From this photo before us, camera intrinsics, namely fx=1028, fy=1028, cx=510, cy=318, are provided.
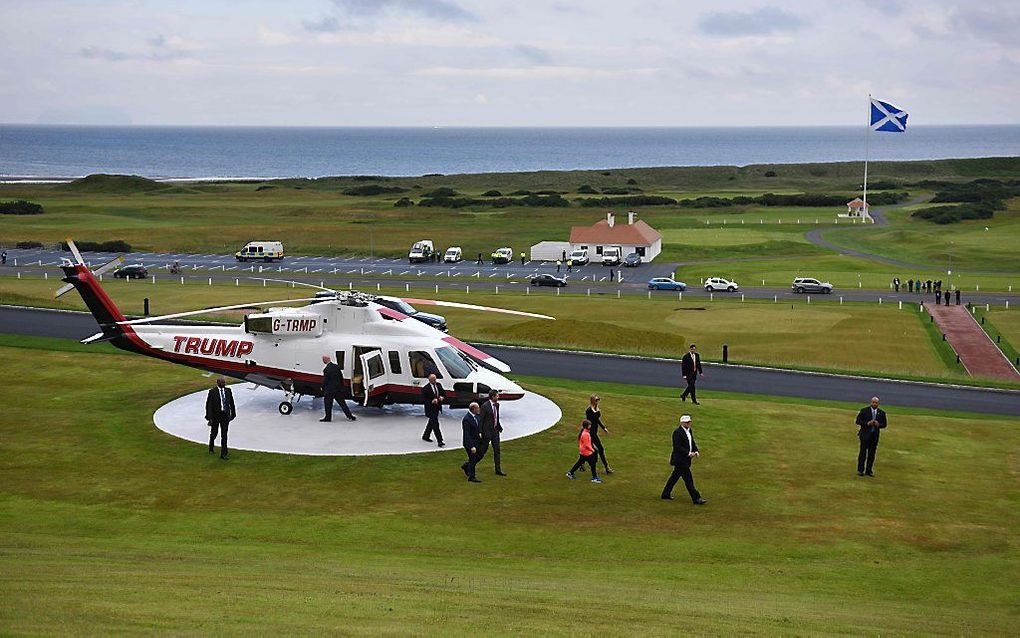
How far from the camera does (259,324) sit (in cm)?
2650

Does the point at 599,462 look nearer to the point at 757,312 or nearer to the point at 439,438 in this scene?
the point at 439,438

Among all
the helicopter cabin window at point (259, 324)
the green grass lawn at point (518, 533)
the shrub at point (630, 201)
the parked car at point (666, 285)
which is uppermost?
the helicopter cabin window at point (259, 324)

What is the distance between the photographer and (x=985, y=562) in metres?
17.3

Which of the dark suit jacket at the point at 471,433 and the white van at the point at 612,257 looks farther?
the white van at the point at 612,257

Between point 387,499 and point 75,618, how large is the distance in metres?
9.19

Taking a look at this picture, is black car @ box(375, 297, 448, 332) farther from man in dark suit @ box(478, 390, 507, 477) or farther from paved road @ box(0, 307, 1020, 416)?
man in dark suit @ box(478, 390, 507, 477)

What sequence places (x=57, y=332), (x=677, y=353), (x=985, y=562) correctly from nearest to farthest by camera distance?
(x=985, y=562) → (x=57, y=332) → (x=677, y=353)

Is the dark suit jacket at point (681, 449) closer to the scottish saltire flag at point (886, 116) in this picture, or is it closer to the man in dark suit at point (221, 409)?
the man in dark suit at point (221, 409)

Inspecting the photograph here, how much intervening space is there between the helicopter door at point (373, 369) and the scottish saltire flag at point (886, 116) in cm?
10682

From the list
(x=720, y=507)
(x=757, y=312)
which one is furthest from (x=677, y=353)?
(x=720, y=507)

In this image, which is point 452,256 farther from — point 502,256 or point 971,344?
point 971,344

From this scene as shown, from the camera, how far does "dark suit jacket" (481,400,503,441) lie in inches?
843

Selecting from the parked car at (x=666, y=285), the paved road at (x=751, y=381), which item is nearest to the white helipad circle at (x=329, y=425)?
the paved road at (x=751, y=381)

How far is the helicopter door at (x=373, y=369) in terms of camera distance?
25859 millimetres
